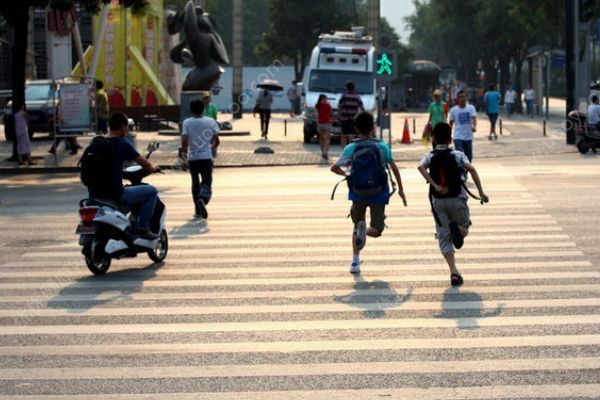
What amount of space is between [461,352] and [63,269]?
5.82 metres

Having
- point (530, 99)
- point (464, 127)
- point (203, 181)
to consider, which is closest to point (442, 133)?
point (203, 181)

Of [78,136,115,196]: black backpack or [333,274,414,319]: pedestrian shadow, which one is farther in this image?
[78,136,115,196]: black backpack

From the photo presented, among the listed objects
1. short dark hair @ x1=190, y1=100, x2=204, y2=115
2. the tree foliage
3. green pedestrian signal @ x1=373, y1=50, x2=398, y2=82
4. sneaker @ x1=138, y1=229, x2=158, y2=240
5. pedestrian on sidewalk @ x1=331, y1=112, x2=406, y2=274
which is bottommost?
sneaker @ x1=138, y1=229, x2=158, y2=240

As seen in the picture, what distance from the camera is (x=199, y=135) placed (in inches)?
695

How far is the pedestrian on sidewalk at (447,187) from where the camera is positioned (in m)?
11.8

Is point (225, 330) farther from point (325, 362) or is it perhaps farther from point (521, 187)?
point (521, 187)

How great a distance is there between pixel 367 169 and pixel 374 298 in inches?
73.0

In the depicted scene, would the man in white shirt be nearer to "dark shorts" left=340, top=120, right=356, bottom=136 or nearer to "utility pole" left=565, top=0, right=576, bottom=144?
"utility pole" left=565, top=0, right=576, bottom=144

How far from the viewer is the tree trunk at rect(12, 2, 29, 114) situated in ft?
99.0

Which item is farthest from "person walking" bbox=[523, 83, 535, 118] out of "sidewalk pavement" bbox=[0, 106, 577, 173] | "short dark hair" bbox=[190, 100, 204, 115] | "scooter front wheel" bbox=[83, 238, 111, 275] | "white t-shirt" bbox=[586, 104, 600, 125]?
"scooter front wheel" bbox=[83, 238, 111, 275]

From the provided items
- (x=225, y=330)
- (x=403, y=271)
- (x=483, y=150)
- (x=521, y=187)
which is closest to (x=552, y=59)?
(x=483, y=150)

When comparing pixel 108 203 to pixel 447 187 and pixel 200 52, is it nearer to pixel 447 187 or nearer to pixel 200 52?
pixel 447 187

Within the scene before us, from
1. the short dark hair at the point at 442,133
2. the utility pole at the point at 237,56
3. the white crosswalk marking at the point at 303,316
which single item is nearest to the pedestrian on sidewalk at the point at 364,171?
the white crosswalk marking at the point at 303,316

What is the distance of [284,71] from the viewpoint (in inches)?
3563
